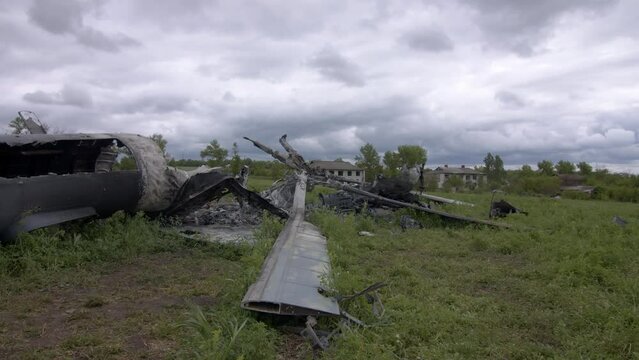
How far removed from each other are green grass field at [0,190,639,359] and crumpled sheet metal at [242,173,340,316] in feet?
0.65

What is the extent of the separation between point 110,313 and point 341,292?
8.67ft

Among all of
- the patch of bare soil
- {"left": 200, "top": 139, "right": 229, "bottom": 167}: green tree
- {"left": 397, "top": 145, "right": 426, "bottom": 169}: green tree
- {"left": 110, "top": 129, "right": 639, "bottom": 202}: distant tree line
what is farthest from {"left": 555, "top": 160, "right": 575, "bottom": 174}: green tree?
the patch of bare soil

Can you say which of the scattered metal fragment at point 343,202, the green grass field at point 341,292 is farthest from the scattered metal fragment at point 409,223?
the green grass field at point 341,292

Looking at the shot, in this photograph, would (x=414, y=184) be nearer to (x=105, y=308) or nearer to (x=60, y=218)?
(x=60, y=218)

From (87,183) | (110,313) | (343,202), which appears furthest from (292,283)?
(343,202)

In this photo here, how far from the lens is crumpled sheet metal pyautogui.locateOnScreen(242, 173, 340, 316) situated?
15.4 feet

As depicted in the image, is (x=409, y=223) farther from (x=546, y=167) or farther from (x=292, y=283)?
(x=546, y=167)

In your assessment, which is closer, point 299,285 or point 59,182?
point 299,285

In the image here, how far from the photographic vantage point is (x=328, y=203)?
17734 mm

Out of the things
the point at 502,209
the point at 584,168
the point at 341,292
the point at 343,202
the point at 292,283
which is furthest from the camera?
the point at 584,168

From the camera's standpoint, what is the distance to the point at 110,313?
18.7 feet

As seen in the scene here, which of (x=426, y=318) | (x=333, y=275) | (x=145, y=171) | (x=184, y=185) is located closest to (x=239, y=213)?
(x=184, y=185)

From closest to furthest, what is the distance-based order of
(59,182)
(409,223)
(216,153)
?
(59,182), (409,223), (216,153)

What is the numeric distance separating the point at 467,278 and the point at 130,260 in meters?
5.56
